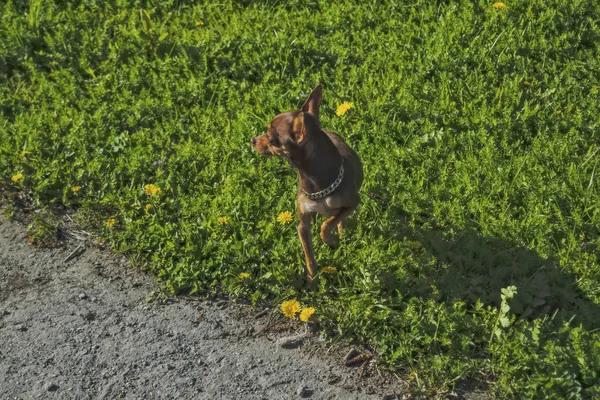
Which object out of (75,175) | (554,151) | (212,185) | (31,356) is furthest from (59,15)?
(554,151)

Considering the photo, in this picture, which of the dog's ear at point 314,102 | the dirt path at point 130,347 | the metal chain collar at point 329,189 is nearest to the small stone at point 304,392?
the dirt path at point 130,347

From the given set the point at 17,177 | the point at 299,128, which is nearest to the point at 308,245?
the point at 299,128

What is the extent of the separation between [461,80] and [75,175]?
2.85 metres

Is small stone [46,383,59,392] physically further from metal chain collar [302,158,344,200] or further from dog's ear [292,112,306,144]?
dog's ear [292,112,306,144]

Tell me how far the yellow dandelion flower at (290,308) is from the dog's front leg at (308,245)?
0.20 m

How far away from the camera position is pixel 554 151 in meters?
5.72

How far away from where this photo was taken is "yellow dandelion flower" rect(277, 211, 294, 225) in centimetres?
526

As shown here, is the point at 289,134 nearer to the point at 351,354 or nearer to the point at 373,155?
the point at 351,354

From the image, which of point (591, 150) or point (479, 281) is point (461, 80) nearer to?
point (591, 150)

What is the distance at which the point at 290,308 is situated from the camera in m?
4.71

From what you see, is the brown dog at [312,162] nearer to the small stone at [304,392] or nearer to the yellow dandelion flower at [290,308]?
the yellow dandelion flower at [290,308]

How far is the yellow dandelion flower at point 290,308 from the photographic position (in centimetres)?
469

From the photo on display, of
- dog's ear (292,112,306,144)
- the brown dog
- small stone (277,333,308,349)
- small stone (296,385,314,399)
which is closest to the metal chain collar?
→ the brown dog

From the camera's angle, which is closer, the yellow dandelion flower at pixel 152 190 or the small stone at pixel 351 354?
the small stone at pixel 351 354
